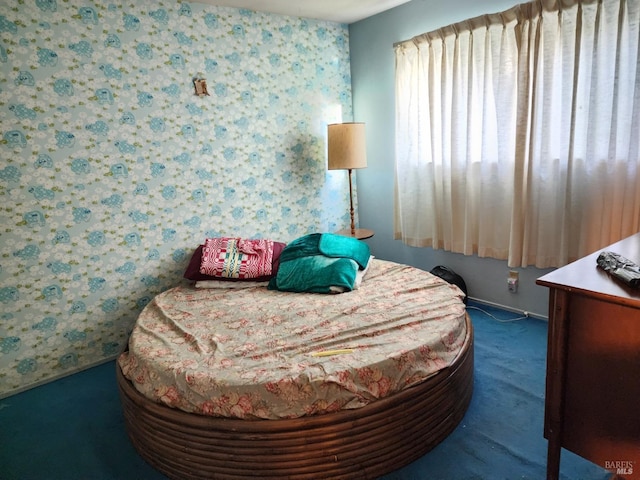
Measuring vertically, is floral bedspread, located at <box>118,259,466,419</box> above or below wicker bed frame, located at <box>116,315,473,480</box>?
above

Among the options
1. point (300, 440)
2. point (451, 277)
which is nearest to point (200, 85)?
point (451, 277)

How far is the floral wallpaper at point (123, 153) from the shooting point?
242 cm

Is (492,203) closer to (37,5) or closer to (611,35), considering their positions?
(611,35)

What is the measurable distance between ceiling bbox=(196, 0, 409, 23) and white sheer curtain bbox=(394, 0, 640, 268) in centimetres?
41

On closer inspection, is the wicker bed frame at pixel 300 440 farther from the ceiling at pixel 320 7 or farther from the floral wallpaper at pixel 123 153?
the ceiling at pixel 320 7

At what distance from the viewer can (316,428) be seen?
157cm

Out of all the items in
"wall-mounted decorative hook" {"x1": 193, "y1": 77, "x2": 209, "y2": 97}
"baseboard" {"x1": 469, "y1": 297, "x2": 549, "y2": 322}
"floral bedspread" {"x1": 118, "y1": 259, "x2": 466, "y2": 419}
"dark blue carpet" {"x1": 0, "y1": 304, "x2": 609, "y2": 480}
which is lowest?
"dark blue carpet" {"x1": 0, "y1": 304, "x2": 609, "y2": 480}

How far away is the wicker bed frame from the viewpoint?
62.0 inches

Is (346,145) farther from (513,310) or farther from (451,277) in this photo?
(513,310)

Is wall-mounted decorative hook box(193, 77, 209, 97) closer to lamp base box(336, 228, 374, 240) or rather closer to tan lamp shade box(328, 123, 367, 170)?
tan lamp shade box(328, 123, 367, 170)

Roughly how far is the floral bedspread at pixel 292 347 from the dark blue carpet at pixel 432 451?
1.16 feet

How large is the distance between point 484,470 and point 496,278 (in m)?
1.74

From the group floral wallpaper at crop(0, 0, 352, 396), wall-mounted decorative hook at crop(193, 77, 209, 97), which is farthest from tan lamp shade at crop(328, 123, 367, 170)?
wall-mounted decorative hook at crop(193, 77, 209, 97)

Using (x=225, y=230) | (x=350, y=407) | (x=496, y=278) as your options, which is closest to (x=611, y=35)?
(x=496, y=278)
